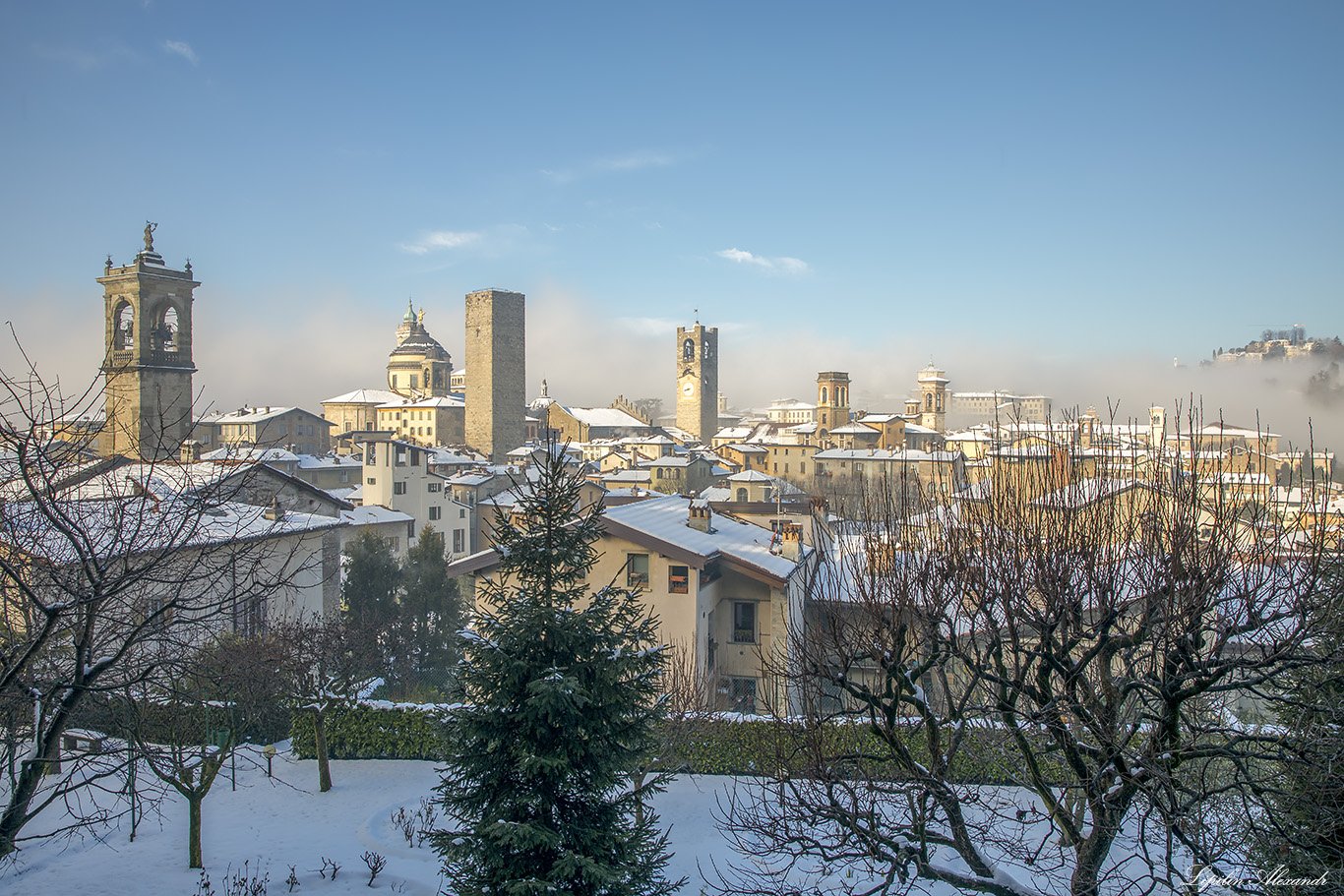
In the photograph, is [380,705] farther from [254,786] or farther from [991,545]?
[991,545]

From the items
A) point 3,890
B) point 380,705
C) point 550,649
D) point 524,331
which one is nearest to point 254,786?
point 380,705

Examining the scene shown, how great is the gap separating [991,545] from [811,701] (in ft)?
7.05

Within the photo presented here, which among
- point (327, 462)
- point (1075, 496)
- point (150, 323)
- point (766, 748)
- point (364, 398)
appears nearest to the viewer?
point (1075, 496)

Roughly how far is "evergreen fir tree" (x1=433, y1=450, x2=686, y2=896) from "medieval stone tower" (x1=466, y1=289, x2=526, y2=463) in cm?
5922

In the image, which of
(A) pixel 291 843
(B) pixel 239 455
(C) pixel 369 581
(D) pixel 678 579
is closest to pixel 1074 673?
(D) pixel 678 579

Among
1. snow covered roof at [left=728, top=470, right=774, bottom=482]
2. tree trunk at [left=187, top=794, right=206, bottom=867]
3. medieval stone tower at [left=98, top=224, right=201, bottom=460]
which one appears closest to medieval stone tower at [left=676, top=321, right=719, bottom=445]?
snow covered roof at [left=728, top=470, right=774, bottom=482]

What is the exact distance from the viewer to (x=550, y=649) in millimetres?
6875

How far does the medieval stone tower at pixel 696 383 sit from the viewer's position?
10406cm

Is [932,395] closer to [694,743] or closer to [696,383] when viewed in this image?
[696,383]

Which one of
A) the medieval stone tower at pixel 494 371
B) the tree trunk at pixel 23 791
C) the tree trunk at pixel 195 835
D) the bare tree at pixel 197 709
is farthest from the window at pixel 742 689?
the medieval stone tower at pixel 494 371

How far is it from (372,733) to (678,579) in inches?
222

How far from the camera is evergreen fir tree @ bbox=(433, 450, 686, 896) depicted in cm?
661

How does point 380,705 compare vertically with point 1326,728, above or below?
below

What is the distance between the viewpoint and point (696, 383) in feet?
341
